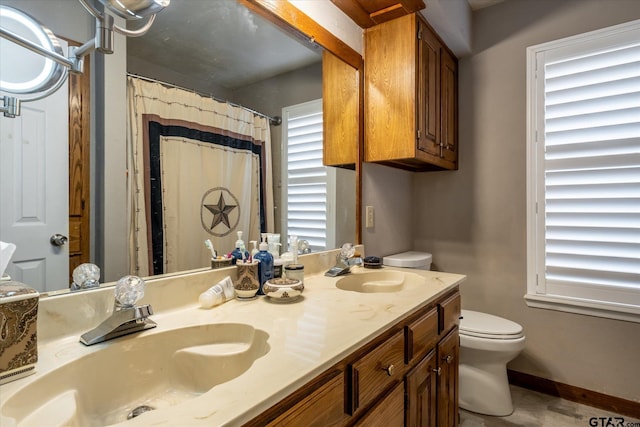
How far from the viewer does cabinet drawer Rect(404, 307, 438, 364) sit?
1043mm

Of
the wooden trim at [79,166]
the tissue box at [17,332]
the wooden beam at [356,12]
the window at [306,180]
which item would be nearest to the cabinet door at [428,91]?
the wooden beam at [356,12]

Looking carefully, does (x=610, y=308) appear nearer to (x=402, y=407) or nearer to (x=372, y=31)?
(x=402, y=407)

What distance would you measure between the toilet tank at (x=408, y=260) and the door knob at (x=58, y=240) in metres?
1.57

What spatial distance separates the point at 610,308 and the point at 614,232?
43 cm

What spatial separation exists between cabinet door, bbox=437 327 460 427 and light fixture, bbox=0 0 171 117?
56.5 inches

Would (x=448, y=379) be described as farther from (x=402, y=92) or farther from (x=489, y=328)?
(x=402, y=92)

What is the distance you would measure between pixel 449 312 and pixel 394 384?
0.51 meters

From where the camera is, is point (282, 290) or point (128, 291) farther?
point (282, 290)

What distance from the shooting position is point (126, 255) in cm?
94

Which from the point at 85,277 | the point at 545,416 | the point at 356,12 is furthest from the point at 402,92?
the point at 545,416

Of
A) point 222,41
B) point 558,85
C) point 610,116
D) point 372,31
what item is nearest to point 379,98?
point 372,31

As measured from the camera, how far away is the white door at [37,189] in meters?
0.72

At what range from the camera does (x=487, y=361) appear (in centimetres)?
185

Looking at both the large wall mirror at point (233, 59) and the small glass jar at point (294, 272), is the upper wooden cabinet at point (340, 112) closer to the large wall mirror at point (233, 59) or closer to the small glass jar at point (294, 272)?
the large wall mirror at point (233, 59)
